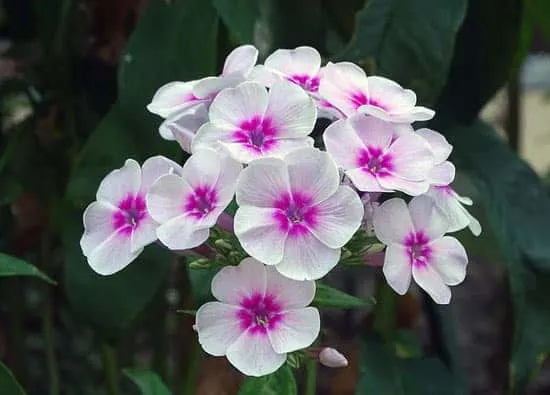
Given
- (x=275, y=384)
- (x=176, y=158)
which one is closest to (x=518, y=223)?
(x=176, y=158)

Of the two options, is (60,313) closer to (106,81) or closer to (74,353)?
(74,353)

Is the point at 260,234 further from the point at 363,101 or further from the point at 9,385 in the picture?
the point at 9,385

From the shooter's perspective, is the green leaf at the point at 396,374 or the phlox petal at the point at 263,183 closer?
the phlox petal at the point at 263,183

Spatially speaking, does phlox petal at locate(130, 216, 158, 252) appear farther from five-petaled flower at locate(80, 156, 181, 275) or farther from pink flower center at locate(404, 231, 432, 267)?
pink flower center at locate(404, 231, 432, 267)

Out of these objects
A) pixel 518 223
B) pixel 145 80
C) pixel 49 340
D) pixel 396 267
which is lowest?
pixel 49 340

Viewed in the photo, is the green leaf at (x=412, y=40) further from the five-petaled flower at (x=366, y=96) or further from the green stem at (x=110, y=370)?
the green stem at (x=110, y=370)

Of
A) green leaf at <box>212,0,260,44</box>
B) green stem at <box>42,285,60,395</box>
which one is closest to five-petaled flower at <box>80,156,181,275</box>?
green leaf at <box>212,0,260,44</box>

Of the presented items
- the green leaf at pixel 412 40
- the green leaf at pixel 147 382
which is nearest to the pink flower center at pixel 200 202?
the green leaf at pixel 147 382
